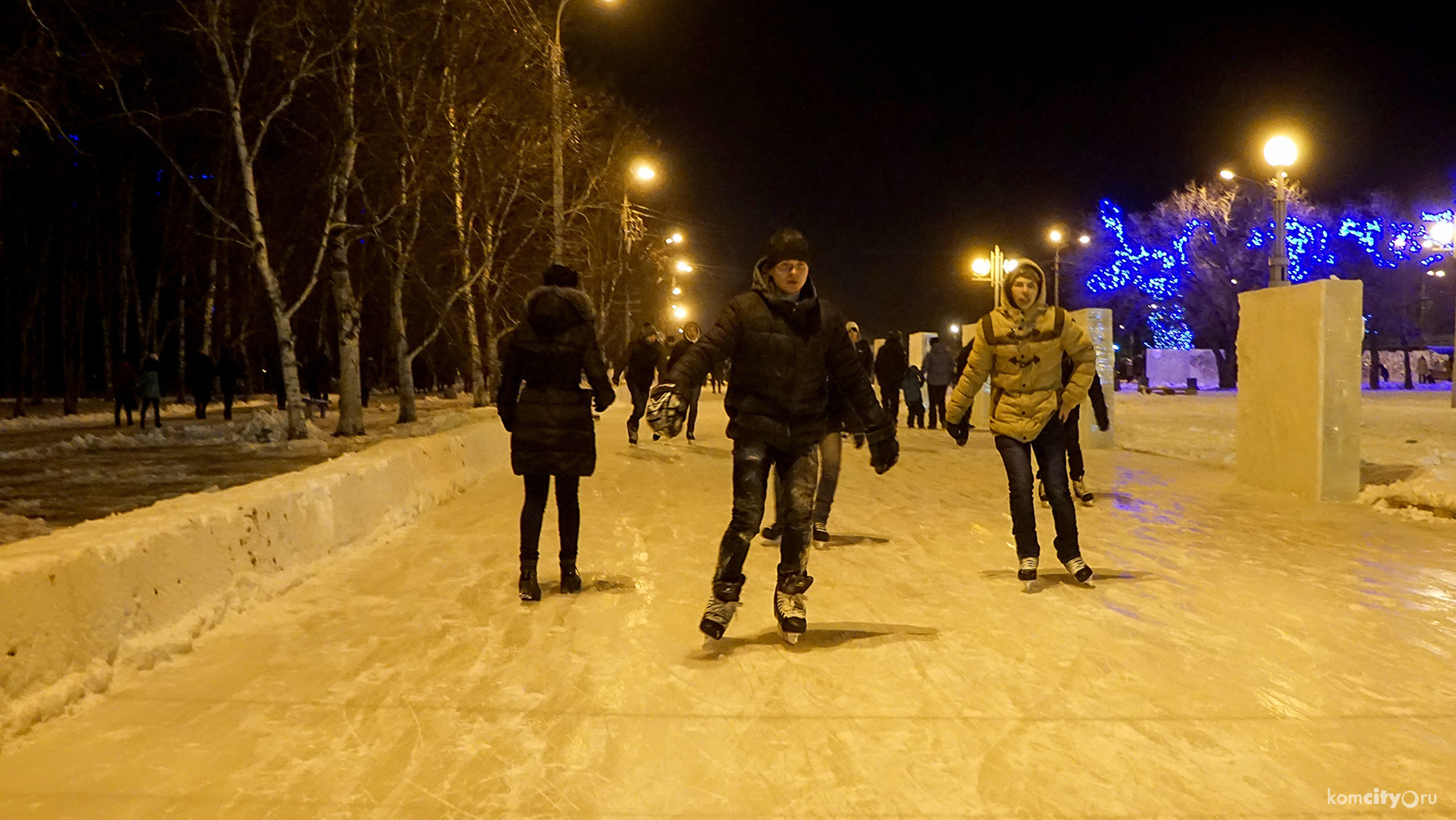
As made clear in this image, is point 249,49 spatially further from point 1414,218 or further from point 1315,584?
point 1414,218

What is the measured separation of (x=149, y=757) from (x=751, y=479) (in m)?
2.68

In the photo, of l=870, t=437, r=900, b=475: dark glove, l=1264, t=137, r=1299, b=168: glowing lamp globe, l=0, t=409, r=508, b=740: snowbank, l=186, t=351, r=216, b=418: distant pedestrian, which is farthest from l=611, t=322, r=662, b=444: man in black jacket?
l=186, t=351, r=216, b=418: distant pedestrian

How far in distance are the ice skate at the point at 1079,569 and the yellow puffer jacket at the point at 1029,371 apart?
0.84 m

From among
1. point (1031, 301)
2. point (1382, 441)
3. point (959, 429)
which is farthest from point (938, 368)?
point (1031, 301)

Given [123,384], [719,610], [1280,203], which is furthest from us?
[123,384]

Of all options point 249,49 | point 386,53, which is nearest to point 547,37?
point 386,53

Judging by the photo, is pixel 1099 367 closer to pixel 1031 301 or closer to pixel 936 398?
pixel 936 398

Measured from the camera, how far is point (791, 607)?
5016mm

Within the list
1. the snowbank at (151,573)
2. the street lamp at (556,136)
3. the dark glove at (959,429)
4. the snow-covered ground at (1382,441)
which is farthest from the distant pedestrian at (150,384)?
the dark glove at (959,429)

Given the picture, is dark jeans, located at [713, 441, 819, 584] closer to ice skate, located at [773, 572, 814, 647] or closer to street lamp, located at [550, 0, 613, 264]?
ice skate, located at [773, 572, 814, 647]

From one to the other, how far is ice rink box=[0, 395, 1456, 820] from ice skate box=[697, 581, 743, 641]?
0.38ft

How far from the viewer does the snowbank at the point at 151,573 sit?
157 inches

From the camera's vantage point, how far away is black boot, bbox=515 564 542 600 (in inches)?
236

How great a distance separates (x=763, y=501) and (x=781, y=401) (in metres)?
0.53
